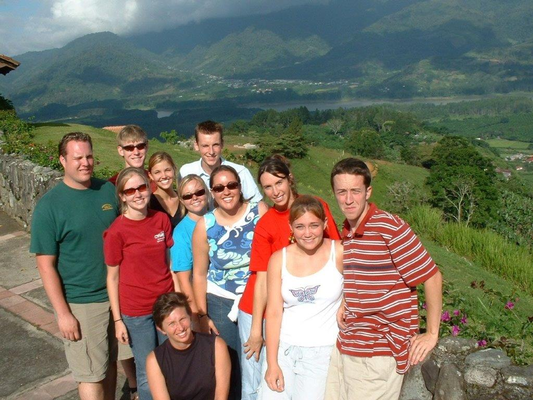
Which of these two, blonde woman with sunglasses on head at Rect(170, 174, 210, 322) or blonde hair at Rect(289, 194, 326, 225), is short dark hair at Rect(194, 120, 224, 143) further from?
blonde hair at Rect(289, 194, 326, 225)

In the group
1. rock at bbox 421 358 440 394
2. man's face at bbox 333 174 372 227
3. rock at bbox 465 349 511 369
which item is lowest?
rock at bbox 421 358 440 394

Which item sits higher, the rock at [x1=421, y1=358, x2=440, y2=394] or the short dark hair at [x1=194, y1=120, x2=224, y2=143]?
the short dark hair at [x1=194, y1=120, x2=224, y2=143]

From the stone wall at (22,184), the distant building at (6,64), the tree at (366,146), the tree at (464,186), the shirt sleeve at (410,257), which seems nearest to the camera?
the shirt sleeve at (410,257)

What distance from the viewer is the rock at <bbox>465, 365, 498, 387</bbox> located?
2215 millimetres

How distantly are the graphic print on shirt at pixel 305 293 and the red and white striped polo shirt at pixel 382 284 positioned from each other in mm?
163

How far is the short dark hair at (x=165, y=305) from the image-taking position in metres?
2.51

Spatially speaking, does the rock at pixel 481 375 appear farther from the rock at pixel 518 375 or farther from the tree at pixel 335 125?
the tree at pixel 335 125

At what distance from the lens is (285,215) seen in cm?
252

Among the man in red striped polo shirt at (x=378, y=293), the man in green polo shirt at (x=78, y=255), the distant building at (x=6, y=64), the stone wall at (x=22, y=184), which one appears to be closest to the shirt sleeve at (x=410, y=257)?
the man in red striped polo shirt at (x=378, y=293)

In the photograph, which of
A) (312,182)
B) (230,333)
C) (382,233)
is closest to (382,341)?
(382,233)

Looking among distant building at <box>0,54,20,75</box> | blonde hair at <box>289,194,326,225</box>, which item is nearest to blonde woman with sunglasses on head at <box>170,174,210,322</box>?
blonde hair at <box>289,194,326,225</box>

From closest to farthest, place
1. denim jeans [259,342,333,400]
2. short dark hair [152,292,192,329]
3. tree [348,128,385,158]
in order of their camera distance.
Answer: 1. denim jeans [259,342,333,400]
2. short dark hair [152,292,192,329]
3. tree [348,128,385,158]

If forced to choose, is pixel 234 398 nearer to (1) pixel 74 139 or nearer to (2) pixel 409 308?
(2) pixel 409 308

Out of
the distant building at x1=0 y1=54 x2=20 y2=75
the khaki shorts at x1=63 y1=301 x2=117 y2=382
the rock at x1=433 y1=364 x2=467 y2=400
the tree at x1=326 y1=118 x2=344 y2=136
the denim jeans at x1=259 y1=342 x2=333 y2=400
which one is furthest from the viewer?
the tree at x1=326 y1=118 x2=344 y2=136
